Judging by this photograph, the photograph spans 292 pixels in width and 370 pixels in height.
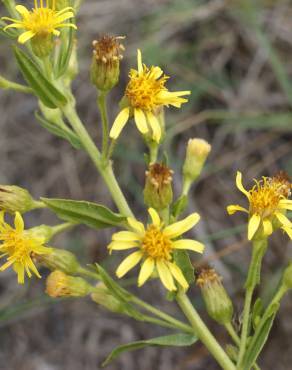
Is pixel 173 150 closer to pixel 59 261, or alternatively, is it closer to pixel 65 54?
pixel 59 261

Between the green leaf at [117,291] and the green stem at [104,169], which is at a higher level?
the green stem at [104,169]

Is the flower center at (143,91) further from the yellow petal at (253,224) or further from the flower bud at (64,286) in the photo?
the flower bud at (64,286)

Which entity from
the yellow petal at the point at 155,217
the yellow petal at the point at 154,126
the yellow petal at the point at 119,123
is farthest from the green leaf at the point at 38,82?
the yellow petal at the point at 155,217

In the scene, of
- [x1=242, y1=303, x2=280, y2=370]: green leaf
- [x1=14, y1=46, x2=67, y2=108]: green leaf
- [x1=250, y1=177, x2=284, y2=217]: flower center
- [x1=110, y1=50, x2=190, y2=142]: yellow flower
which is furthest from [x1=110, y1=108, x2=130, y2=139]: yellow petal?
[x1=242, y1=303, x2=280, y2=370]: green leaf

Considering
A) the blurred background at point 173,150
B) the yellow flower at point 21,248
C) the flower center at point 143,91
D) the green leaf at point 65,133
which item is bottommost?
the blurred background at point 173,150

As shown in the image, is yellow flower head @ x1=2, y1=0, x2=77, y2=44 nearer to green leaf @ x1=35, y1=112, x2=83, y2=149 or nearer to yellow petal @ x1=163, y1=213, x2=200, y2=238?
green leaf @ x1=35, y1=112, x2=83, y2=149

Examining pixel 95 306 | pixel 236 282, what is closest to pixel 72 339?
pixel 95 306
